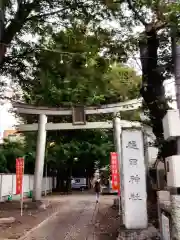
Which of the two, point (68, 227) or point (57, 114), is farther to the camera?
point (57, 114)

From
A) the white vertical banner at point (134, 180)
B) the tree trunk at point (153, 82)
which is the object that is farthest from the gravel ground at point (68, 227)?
the tree trunk at point (153, 82)

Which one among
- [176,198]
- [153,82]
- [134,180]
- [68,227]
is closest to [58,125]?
[68,227]

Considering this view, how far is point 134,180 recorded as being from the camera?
316 inches

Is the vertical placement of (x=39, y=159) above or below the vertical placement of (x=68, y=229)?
above

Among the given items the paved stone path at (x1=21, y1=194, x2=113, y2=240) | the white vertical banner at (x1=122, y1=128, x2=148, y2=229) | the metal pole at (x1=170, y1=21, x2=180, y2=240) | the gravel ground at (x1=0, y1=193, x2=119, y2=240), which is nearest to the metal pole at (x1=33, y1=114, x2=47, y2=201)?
the gravel ground at (x1=0, y1=193, x2=119, y2=240)

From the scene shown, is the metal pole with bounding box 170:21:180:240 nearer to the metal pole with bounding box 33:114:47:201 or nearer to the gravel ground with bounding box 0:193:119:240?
the gravel ground with bounding box 0:193:119:240

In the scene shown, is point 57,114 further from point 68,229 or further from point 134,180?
point 134,180

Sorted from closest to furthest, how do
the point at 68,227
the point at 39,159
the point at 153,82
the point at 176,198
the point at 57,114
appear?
the point at 176,198 → the point at 153,82 → the point at 68,227 → the point at 39,159 → the point at 57,114

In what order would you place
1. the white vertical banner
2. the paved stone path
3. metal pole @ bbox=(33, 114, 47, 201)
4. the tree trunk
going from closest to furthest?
the white vertical banner, the tree trunk, the paved stone path, metal pole @ bbox=(33, 114, 47, 201)

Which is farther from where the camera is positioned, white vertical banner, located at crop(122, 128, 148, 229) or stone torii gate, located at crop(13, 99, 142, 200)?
stone torii gate, located at crop(13, 99, 142, 200)

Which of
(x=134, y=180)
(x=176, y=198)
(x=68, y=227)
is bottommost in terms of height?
(x=68, y=227)

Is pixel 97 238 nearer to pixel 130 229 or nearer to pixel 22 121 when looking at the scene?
pixel 130 229

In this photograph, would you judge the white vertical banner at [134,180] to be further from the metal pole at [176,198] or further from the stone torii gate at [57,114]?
the stone torii gate at [57,114]

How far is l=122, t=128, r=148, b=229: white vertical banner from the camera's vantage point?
7.67m
